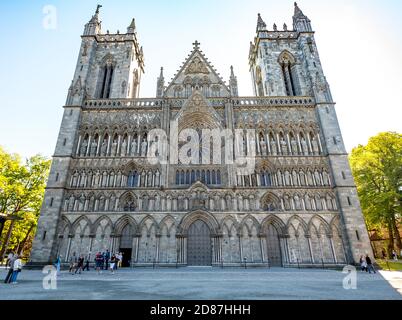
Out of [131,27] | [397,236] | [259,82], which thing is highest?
[131,27]

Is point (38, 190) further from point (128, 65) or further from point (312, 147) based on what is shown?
point (312, 147)

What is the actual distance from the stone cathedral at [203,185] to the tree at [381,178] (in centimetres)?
Result: 491

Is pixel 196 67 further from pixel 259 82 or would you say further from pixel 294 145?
pixel 294 145

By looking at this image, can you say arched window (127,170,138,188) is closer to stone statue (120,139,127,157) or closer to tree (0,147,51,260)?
stone statue (120,139,127,157)

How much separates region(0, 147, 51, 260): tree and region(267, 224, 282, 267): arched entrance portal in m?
26.0

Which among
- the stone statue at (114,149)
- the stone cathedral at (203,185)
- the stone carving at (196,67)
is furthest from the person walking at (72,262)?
the stone carving at (196,67)

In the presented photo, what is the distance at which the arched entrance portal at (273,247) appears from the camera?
66.6 ft

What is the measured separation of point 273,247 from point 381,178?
47.4 feet

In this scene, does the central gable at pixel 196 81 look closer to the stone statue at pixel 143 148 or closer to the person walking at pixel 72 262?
the stone statue at pixel 143 148

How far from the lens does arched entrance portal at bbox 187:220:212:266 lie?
Answer: 20406 mm

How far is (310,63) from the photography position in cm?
2873

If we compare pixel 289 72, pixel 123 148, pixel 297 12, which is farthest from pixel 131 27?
pixel 297 12

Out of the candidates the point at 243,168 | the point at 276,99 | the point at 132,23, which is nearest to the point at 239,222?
the point at 243,168

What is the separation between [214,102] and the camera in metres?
26.4
